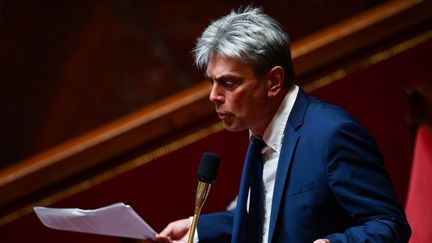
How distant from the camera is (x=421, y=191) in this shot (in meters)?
1.73

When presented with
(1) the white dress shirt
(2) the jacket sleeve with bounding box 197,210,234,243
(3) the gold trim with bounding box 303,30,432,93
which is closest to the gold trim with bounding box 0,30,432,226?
(3) the gold trim with bounding box 303,30,432,93

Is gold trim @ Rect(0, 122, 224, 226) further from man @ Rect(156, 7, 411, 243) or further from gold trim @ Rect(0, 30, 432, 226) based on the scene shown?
man @ Rect(156, 7, 411, 243)

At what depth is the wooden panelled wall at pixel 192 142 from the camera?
83.1 inches

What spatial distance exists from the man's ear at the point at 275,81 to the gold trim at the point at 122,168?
2.34 ft

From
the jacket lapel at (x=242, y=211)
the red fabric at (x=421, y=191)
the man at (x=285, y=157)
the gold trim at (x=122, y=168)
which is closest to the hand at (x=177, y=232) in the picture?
the man at (x=285, y=157)

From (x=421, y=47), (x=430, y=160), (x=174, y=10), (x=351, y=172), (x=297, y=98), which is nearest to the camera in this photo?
(x=351, y=172)

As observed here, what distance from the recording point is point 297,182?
133cm

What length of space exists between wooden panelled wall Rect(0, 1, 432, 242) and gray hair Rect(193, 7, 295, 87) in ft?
2.29

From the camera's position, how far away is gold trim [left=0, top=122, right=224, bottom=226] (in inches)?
83.4

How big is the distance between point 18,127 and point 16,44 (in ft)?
0.99

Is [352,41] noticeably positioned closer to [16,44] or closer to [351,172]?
[351,172]

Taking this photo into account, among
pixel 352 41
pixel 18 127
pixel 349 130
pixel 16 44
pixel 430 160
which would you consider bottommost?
pixel 430 160

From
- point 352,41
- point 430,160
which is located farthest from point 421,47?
point 430,160

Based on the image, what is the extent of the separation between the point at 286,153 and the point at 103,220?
348mm
